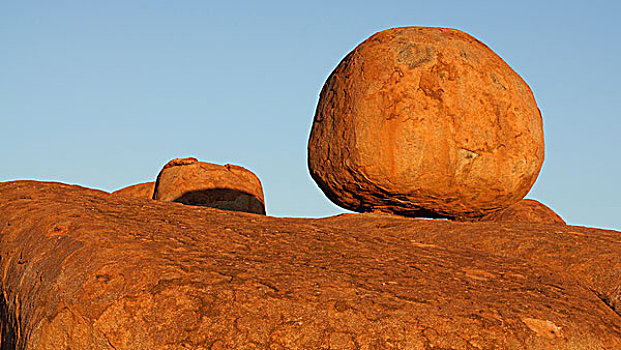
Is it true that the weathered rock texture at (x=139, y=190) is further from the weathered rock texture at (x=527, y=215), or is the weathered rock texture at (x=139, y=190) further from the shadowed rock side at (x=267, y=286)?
the shadowed rock side at (x=267, y=286)

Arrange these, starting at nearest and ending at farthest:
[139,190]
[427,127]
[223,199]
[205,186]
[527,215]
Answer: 1. [427,127]
2. [527,215]
3. [205,186]
4. [223,199]
5. [139,190]

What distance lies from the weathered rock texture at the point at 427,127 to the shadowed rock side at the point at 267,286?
71.3 inches

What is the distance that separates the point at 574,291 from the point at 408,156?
274 centimetres

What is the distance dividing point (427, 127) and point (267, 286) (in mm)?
3665

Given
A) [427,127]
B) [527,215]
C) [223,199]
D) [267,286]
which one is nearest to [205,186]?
[223,199]

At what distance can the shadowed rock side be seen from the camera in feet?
11.7

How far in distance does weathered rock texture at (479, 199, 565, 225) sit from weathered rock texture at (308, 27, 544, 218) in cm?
463

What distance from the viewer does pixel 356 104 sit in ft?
23.8

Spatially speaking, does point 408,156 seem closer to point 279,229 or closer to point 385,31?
point 385,31

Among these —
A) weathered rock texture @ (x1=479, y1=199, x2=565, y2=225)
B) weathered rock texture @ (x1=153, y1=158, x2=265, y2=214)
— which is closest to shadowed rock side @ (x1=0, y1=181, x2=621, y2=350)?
weathered rock texture @ (x1=479, y1=199, x2=565, y2=225)

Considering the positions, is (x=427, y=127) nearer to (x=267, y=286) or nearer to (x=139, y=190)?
(x=267, y=286)

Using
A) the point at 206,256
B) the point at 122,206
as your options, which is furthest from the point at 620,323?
the point at 122,206

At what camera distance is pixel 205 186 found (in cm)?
1262

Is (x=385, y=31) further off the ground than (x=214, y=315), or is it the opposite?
(x=385, y=31)
